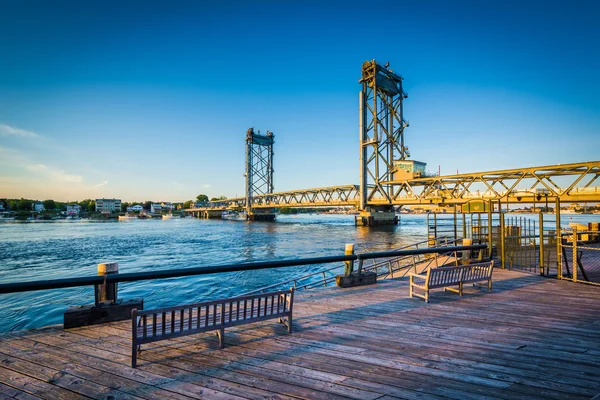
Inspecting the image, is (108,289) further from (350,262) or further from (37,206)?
(37,206)

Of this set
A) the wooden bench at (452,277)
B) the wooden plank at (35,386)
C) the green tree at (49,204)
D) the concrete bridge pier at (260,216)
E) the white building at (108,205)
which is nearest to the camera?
the wooden plank at (35,386)

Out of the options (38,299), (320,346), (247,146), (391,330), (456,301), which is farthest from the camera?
(247,146)

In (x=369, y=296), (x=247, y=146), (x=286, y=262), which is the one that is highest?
(x=247, y=146)

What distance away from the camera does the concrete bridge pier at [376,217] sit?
5991 cm

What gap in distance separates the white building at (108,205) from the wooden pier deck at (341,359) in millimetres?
175259

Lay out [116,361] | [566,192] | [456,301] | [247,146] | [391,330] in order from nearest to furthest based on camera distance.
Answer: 1. [116,361]
2. [391,330]
3. [456,301]
4. [566,192]
5. [247,146]

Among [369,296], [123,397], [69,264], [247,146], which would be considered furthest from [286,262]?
[247,146]

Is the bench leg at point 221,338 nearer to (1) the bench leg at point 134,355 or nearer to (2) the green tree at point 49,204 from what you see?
(1) the bench leg at point 134,355

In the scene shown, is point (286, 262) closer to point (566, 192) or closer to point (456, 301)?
point (456, 301)

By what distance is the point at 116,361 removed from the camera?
359cm

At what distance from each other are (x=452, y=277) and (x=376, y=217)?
184 feet

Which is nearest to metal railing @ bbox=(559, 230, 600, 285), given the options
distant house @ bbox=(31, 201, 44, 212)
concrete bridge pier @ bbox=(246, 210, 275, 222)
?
concrete bridge pier @ bbox=(246, 210, 275, 222)

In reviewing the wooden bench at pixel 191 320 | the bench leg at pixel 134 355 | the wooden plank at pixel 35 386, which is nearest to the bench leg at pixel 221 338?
the wooden bench at pixel 191 320

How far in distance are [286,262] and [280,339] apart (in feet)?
6.81
